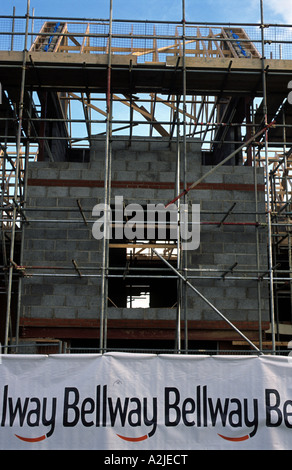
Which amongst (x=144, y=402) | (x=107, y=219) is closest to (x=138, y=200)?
(x=107, y=219)

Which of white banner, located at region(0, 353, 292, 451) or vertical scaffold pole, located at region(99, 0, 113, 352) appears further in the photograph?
vertical scaffold pole, located at region(99, 0, 113, 352)

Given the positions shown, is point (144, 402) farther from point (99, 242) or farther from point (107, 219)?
point (99, 242)

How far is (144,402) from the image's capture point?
8.45 meters

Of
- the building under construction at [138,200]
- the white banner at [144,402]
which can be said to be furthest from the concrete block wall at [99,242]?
the white banner at [144,402]

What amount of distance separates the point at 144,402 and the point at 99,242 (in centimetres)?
538

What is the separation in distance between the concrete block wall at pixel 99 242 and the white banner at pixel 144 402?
3.97 m

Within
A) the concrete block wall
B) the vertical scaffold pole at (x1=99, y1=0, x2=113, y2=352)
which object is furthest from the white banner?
the concrete block wall

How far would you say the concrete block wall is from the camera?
42.5ft

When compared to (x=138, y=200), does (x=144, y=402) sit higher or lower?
lower

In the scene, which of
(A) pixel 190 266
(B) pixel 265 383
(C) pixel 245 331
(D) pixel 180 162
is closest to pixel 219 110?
(D) pixel 180 162

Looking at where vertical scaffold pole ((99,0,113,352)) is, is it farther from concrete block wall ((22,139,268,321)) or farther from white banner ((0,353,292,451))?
white banner ((0,353,292,451))

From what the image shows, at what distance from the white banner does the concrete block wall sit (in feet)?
13.0
